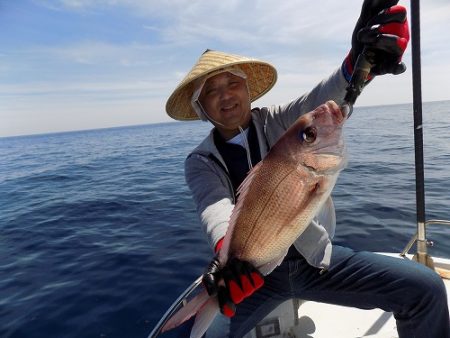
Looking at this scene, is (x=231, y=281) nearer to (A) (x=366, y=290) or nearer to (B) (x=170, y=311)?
(B) (x=170, y=311)

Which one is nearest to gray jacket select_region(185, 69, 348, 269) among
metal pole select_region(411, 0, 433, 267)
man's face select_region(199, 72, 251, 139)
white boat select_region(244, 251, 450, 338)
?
man's face select_region(199, 72, 251, 139)

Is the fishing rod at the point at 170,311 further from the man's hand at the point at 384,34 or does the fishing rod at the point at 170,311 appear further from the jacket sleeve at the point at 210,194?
the man's hand at the point at 384,34

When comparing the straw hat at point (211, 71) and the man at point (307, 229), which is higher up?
the straw hat at point (211, 71)

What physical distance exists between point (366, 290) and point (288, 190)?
5.06ft

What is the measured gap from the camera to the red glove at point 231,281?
2.18 metres

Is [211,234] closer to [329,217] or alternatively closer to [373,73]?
[329,217]

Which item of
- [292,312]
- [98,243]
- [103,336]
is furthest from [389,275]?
[98,243]

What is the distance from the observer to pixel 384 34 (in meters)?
2.47

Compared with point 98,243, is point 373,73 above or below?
above

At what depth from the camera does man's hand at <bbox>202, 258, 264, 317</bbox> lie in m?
2.18

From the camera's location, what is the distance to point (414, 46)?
3639mm

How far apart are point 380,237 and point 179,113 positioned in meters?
5.77

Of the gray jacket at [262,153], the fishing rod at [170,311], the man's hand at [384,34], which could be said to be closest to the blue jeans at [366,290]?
the gray jacket at [262,153]

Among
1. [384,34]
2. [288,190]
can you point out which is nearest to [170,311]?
[288,190]
